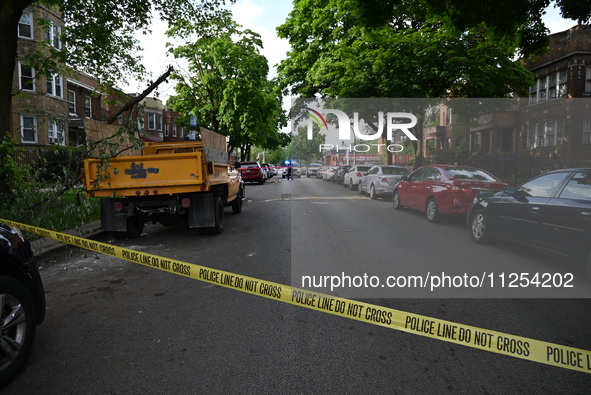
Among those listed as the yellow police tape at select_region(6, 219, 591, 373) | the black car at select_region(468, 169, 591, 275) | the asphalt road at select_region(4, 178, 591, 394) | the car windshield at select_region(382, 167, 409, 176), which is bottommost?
the asphalt road at select_region(4, 178, 591, 394)

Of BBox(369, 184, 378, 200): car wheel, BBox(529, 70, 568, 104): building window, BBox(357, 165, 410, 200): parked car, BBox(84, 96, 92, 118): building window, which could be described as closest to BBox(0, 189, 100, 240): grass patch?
BBox(357, 165, 410, 200): parked car

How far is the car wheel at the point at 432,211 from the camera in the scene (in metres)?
9.85

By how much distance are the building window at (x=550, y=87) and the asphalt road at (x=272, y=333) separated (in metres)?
22.5

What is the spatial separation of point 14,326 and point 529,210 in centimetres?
630

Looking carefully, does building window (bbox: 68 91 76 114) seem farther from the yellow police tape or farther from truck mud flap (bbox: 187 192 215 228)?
the yellow police tape

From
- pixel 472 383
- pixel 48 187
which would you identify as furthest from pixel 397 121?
pixel 472 383

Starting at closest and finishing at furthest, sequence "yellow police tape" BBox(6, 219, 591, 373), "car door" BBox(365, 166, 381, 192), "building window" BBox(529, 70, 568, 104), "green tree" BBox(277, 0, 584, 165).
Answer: "yellow police tape" BBox(6, 219, 591, 373), "car door" BBox(365, 166, 381, 192), "green tree" BBox(277, 0, 584, 165), "building window" BBox(529, 70, 568, 104)

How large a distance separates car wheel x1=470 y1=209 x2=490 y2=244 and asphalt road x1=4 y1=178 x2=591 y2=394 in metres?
0.40

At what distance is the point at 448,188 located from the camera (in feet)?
31.0

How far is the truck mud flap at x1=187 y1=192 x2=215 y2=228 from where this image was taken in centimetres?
795

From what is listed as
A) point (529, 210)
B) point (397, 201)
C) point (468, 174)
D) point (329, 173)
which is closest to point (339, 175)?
point (329, 173)

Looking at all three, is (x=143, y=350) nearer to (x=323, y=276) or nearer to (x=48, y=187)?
(x=323, y=276)

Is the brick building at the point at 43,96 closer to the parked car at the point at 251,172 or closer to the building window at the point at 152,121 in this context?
the parked car at the point at 251,172

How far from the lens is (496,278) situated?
5.22 m
